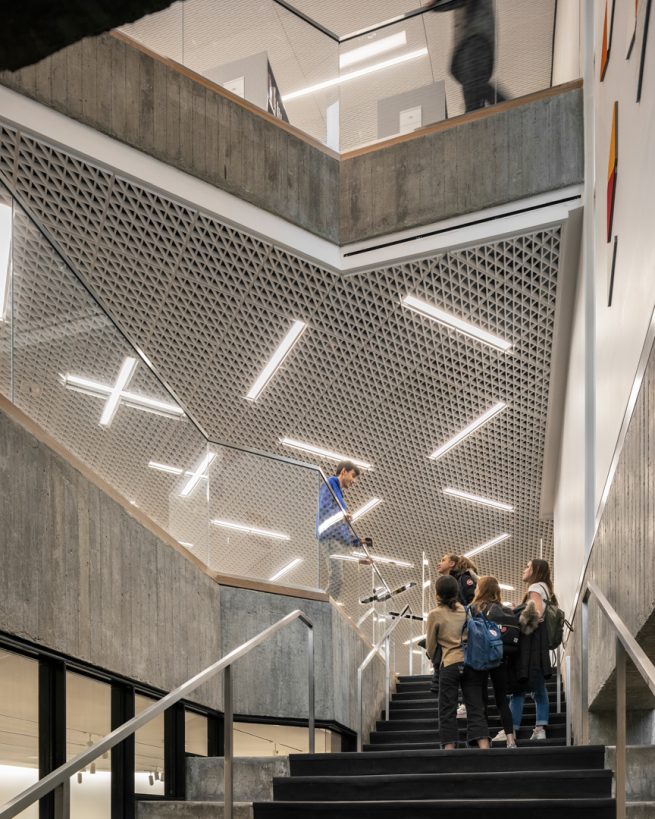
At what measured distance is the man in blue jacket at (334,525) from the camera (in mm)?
8586

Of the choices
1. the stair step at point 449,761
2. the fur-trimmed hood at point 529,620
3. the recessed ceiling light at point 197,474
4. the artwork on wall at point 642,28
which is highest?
the artwork on wall at point 642,28

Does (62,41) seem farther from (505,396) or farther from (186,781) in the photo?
(505,396)

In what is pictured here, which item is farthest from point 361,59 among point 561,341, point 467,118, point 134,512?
point 134,512

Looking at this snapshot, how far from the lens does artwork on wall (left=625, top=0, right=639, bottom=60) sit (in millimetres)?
4742

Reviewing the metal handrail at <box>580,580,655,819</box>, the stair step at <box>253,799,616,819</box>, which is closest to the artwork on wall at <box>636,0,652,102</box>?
the metal handrail at <box>580,580,655,819</box>

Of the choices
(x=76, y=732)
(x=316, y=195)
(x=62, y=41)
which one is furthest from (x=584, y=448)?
(x=62, y=41)

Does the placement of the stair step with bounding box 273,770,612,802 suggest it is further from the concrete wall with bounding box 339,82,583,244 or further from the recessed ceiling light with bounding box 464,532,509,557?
the recessed ceiling light with bounding box 464,532,509,557

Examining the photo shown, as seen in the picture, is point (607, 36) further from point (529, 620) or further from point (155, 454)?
point (155, 454)

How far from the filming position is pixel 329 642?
812cm

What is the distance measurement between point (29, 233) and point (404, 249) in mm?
5340

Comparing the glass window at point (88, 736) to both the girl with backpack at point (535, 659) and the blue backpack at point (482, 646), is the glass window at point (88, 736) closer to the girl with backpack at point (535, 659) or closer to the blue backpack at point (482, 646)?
the blue backpack at point (482, 646)

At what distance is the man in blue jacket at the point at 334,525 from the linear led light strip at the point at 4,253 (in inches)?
180

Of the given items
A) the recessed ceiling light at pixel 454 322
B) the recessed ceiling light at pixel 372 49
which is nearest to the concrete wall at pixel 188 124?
the recessed ceiling light at pixel 372 49

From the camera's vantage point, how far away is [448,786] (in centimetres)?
477
